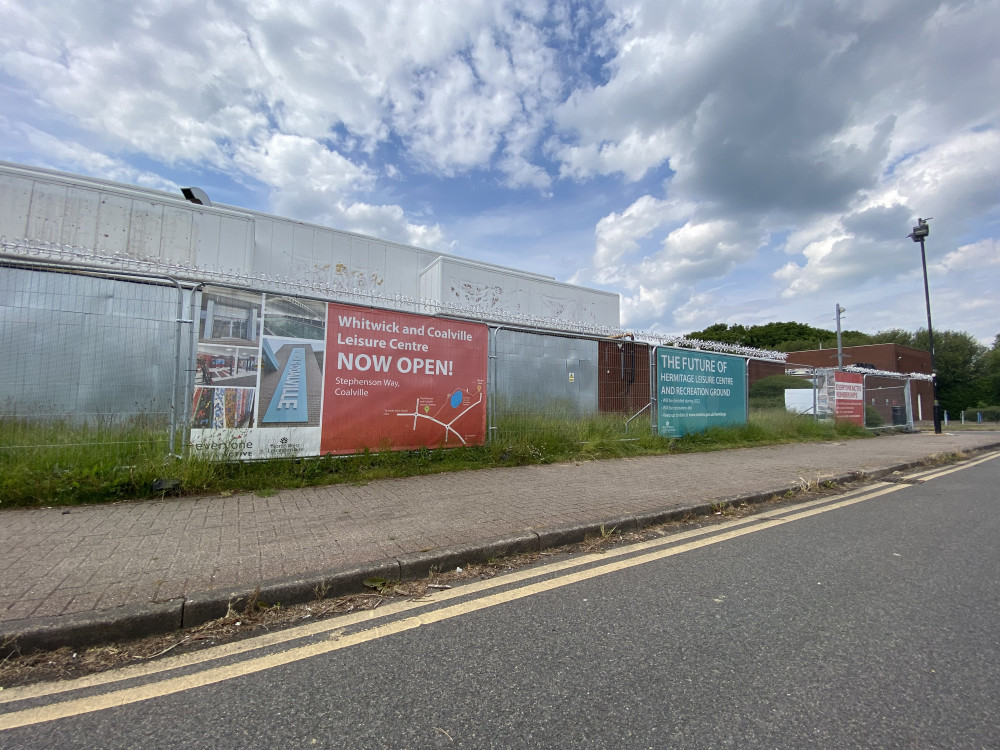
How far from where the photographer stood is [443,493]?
5.36m

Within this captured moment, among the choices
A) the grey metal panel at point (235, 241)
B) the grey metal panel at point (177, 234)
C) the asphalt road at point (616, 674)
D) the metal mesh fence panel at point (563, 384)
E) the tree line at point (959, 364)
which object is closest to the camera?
the asphalt road at point (616, 674)

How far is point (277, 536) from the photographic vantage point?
12.5ft

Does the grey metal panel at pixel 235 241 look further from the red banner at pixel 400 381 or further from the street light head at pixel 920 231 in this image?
the street light head at pixel 920 231

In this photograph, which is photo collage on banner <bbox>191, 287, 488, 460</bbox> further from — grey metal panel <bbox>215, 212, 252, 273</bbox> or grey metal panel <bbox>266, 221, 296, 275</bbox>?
grey metal panel <bbox>266, 221, 296, 275</bbox>

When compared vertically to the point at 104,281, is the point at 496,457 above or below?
below

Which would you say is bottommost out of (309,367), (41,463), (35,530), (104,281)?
(35,530)

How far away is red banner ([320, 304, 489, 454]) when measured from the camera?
6.11m

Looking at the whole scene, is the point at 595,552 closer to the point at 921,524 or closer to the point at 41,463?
the point at 921,524

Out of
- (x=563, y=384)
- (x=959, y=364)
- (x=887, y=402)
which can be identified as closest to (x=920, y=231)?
(x=887, y=402)

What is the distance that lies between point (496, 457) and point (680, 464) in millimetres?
3072

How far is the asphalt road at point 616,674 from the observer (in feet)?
6.09

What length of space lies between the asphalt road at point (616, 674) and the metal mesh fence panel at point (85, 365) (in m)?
3.58

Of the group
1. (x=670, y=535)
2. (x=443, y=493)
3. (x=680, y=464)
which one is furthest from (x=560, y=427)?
(x=670, y=535)

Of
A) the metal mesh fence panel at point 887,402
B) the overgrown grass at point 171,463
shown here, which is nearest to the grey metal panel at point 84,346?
the overgrown grass at point 171,463
